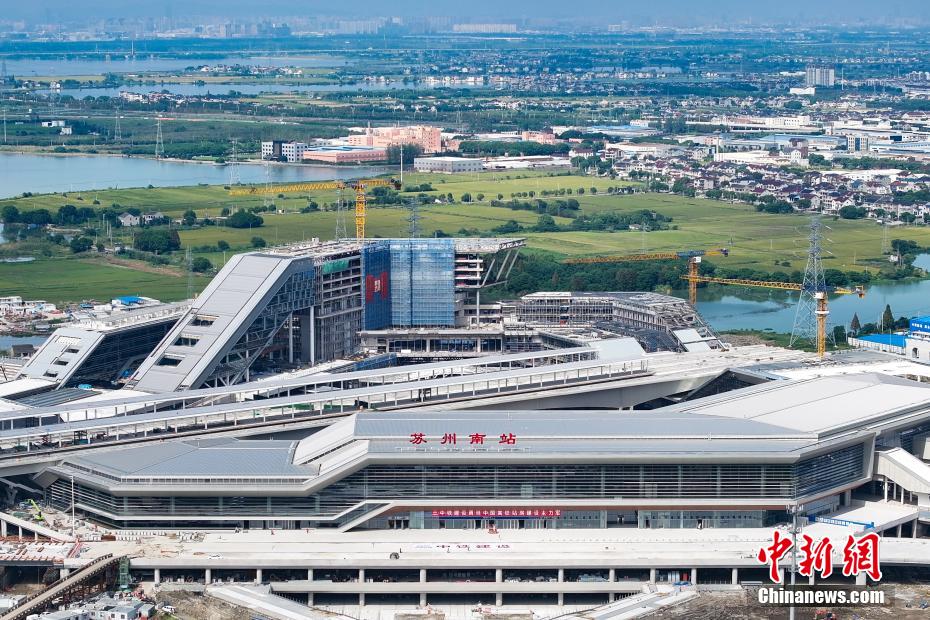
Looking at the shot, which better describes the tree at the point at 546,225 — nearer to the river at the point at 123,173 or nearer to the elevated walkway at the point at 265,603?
the river at the point at 123,173

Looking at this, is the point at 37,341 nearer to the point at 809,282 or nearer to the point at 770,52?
the point at 809,282

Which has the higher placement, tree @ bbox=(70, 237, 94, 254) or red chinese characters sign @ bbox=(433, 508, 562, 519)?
tree @ bbox=(70, 237, 94, 254)

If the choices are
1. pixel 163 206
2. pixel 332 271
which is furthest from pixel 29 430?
pixel 163 206

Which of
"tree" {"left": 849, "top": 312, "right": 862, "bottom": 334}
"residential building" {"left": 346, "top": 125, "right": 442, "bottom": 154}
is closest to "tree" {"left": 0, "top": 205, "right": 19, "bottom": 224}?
"residential building" {"left": 346, "top": 125, "right": 442, "bottom": 154}

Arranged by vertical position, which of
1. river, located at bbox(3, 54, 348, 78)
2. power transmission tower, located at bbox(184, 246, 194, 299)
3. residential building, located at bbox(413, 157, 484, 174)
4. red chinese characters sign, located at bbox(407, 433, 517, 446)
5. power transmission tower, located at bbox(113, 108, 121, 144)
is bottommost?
power transmission tower, located at bbox(184, 246, 194, 299)

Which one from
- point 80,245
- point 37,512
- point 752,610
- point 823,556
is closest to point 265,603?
point 37,512

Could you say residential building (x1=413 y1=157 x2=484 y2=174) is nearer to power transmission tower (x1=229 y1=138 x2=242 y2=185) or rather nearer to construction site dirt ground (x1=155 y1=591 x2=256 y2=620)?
power transmission tower (x1=229 y1=138 x2=242 y2=185)

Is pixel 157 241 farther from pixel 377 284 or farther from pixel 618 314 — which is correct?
pixel 618 314
